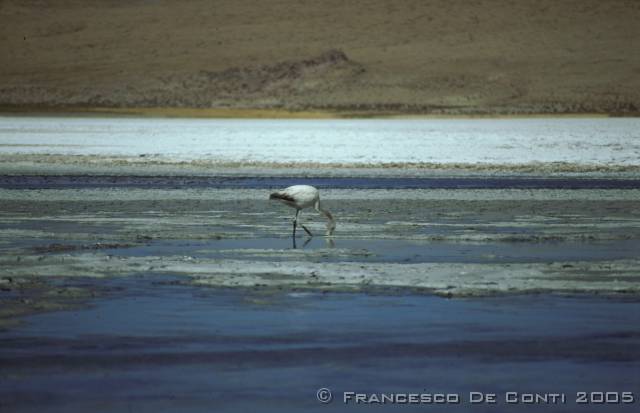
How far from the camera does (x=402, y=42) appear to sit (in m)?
91.5

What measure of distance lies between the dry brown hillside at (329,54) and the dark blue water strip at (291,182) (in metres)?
43.4

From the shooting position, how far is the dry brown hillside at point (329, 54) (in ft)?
254

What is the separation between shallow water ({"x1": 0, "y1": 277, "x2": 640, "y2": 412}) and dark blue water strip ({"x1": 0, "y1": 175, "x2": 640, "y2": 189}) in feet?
44.6

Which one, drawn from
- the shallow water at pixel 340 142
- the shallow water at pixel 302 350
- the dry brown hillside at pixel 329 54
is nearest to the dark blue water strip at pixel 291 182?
the shallow water at pixel 340 142

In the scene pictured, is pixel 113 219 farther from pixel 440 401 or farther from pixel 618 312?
pixel 440 401

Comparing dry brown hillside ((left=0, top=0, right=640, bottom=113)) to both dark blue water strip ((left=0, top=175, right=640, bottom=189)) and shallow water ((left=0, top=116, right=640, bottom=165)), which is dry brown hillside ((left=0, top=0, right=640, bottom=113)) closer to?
shallow water ((left=0, top=116, right=640, bottom=165))

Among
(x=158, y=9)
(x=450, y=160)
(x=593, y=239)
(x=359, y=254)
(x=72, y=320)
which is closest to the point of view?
(x=72, y=320)

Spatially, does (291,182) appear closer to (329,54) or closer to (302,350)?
(302,350)

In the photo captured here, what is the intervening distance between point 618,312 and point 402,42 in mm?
83708

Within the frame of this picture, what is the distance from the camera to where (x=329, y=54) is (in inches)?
3349

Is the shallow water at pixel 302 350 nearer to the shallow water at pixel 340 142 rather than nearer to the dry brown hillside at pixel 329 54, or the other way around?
the shallow water at pixel 340 142

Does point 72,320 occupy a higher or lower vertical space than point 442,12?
lower

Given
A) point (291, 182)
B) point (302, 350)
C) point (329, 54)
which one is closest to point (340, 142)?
point (291, 182)

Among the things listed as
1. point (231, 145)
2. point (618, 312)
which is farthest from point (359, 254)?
point (231, 145)
